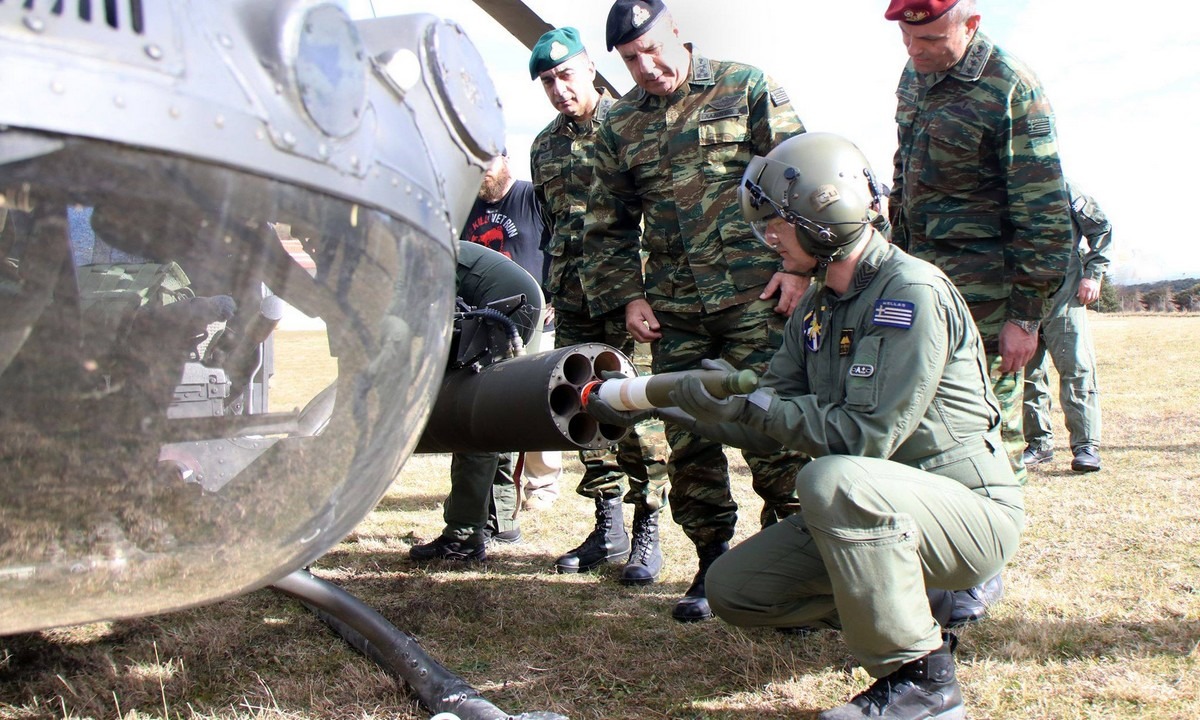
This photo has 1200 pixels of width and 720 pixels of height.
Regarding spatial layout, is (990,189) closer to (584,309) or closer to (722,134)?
(722,134)

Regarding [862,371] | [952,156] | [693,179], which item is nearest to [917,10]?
[952,156]

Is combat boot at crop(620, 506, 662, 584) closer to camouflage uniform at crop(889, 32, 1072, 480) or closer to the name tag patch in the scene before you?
camouflage uniform at crop(889, 32, 1072, 480)

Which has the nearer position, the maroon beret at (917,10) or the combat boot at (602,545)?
the maroon beret at (917,10)

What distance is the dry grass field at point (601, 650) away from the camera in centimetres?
255

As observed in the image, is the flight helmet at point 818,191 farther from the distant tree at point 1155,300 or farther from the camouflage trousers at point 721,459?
the distant tree at point 1155,300

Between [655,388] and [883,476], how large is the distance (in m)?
0.58

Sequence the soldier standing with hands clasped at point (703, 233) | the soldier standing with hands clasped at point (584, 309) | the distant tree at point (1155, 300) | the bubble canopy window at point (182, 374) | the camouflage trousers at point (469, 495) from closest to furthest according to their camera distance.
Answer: the bubble canopy window at point (182, 374), the soldier standing with hands clasped at point (703, 233), the soldier standing with hands clasped at point (584, 309), the camouflage trousers at point (469, 495), the distant tree at point (1155, 300)

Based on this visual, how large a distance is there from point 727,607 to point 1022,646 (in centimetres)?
91

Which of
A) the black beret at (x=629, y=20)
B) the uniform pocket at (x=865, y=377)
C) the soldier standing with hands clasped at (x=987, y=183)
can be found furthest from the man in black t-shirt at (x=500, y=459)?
the uniform pocket at (x=865, y=377)

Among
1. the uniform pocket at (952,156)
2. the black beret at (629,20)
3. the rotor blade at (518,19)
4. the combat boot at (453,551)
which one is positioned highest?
the rotor blade at (518,19)

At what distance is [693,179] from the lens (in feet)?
11.6

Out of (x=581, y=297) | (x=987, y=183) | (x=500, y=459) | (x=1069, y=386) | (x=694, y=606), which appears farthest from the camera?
(x=1069, y=386)

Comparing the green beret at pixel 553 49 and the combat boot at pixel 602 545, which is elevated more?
the green beret at pixel 553 49

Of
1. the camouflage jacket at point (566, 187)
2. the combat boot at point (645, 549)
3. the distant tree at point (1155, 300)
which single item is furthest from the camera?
the distant tree at point (1155, 300)
